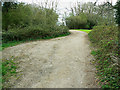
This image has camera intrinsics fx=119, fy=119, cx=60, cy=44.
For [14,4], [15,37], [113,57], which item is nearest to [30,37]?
[15,37]

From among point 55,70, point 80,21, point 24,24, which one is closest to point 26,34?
point 24,24

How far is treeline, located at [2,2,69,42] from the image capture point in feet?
42.2

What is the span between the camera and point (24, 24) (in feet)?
50.3

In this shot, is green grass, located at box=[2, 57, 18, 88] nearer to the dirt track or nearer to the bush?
the dirt track

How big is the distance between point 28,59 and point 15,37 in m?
6.98

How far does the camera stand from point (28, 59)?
7.05 metres

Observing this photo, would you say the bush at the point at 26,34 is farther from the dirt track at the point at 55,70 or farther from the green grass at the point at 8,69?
the green grass at the point at 8,69

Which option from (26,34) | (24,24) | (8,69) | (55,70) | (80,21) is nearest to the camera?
(55,70)

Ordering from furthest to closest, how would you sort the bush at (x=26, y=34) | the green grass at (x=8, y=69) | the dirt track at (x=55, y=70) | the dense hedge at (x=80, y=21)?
the dense hedge at (x=80, y=21)
the bush at (x=26, y=34)
the green grass at (x=8, y=69)
the dirt track at (x=55, y=70)

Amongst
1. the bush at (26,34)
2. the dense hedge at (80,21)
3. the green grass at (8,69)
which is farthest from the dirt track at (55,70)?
the dense hedge at (80,21)

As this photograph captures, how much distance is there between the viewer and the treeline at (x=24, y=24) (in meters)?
12.9

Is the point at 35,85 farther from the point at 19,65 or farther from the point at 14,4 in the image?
the point at 14,4

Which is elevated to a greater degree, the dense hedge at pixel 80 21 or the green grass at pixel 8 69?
the dense hedge at pixel 80 21

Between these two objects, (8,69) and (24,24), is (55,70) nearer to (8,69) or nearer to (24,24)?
(8,69)
